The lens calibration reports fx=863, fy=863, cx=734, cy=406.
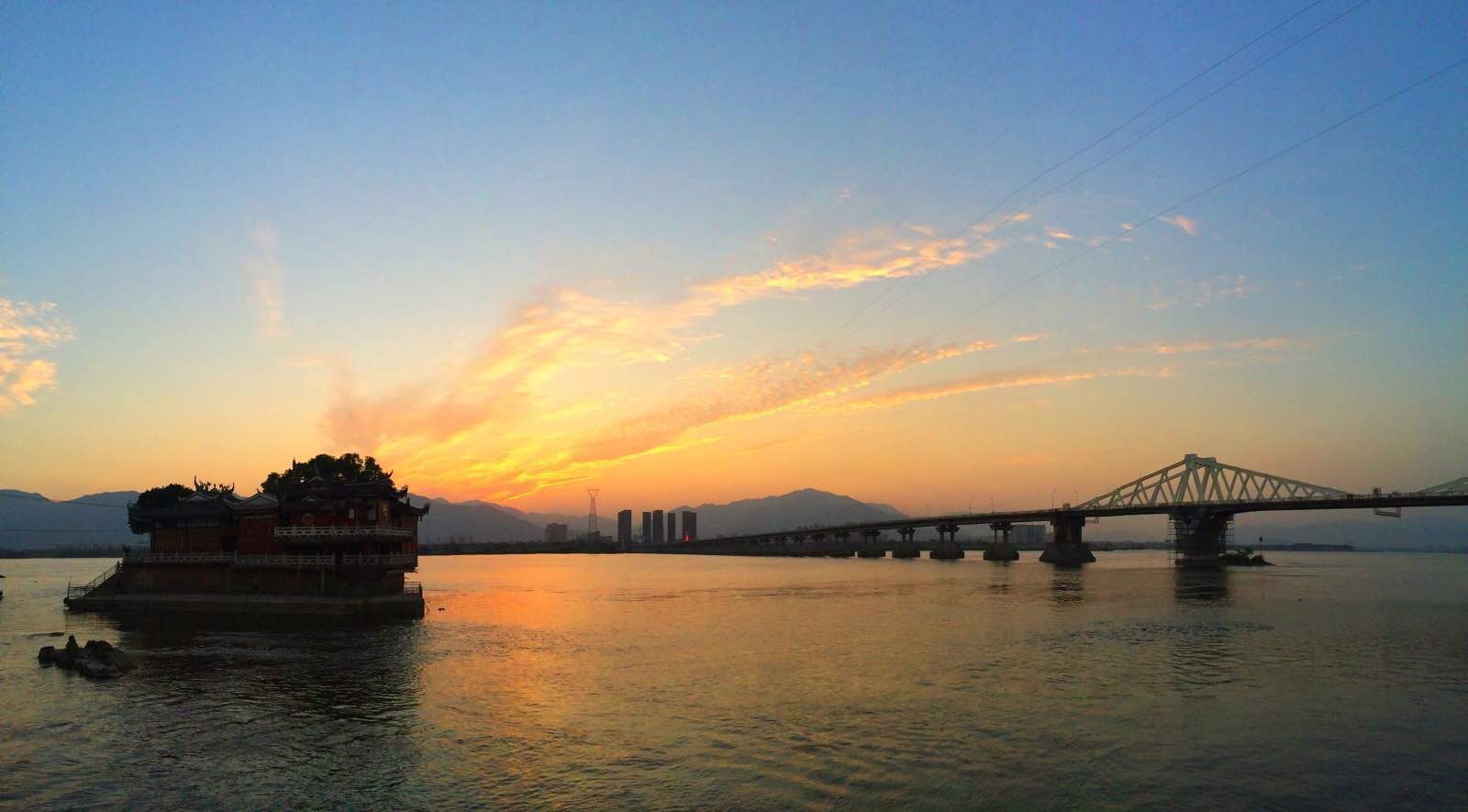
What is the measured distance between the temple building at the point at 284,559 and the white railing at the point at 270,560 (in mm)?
92

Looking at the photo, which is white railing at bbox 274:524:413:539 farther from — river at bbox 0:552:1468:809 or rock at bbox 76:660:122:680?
rock at bbox 76:660:122:680

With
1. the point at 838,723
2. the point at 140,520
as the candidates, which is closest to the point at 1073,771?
the point at 838,723

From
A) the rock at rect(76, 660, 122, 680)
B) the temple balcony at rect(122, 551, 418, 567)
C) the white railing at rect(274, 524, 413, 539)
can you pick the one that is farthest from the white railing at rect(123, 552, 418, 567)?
the rock at rect(76, 660, 122, 680)

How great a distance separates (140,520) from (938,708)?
9882 centimetres

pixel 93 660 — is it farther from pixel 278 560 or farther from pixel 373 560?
pixel 373 560

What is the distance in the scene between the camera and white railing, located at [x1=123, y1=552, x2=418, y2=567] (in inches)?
3337

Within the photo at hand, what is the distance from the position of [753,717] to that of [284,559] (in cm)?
6253

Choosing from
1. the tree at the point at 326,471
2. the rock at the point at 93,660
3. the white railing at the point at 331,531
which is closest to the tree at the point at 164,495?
the tree at the point at 326,471

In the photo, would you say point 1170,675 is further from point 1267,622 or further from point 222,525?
point 222,525

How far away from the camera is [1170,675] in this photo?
52.8 meters

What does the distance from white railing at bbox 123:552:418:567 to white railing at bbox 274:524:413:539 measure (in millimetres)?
2290

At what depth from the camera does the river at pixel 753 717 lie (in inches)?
1212

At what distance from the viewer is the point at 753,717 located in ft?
137

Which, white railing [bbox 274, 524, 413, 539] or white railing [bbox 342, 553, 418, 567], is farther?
white railing [bbox 342, 553, 418, 567]
